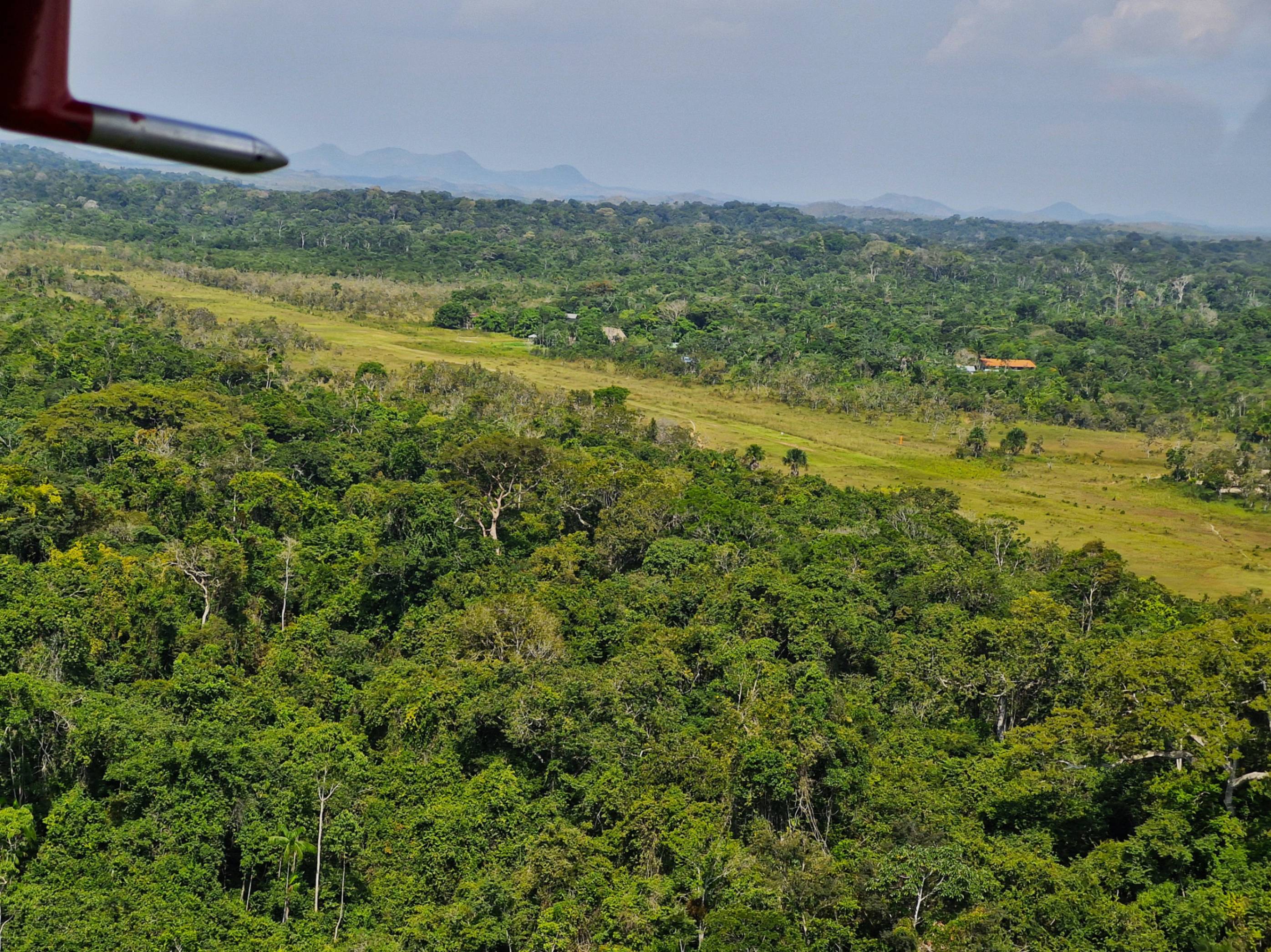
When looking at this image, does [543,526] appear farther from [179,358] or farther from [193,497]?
[179,358]

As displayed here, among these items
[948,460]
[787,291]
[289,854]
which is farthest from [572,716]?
[787,291]

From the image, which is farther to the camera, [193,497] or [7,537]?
[193,497]

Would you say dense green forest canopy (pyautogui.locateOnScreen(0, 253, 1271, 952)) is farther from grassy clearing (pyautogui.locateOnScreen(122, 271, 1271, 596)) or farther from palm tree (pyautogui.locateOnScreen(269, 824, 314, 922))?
grassy clearing (pyautogui.locateOnScreen(122, 271, 1271, 596))

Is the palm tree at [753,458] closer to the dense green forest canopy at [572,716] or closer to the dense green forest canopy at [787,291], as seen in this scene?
the dense green forest canopy at [572,716]

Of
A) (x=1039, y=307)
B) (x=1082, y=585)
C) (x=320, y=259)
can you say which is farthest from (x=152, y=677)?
(x=1039, y=307)

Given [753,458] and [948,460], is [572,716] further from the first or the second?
[948,460]

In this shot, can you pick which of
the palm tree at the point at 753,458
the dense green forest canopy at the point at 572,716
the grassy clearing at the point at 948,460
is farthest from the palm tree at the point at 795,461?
the dense green forest canopy at the point at 572,716
